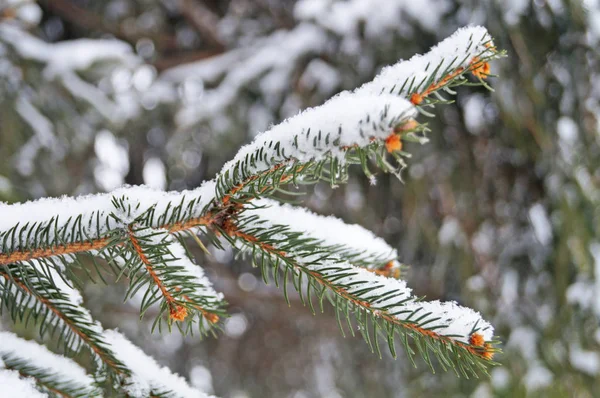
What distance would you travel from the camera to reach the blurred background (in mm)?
1652

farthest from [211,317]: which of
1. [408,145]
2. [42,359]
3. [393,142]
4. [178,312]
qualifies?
[408,145]

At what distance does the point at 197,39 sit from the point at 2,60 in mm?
1097

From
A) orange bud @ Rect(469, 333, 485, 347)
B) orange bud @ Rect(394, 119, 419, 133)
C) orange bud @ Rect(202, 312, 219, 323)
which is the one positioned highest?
orange bud @ Rect(394, 119, 419, 133)

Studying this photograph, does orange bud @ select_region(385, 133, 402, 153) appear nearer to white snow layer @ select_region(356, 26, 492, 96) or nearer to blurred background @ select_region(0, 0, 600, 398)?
white snow layer @ select_region(356, 26, 492, 96)

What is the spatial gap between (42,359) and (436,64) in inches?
20.5

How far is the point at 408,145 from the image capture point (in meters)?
1.84

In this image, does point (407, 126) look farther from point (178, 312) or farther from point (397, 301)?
point (178, 312)

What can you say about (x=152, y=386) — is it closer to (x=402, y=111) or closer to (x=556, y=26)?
(x=402, y=111)

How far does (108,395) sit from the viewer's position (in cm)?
57

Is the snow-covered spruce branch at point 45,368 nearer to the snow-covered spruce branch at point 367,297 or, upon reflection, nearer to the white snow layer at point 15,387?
the white snow layer at point 15,387

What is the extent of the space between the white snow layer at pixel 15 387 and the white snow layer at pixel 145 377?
0.30 feet

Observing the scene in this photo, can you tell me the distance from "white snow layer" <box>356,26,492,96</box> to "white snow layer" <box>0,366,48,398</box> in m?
0.41

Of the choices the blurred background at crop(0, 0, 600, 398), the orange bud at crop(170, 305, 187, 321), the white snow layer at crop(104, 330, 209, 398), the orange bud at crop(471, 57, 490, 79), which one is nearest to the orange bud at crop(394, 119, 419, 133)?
the orange bud at crop(471, 57, 490, 79)

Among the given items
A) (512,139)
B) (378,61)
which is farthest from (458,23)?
(512,139)
